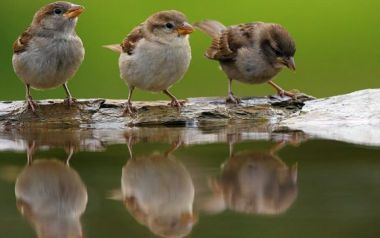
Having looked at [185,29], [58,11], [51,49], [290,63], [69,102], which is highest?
[58,11]

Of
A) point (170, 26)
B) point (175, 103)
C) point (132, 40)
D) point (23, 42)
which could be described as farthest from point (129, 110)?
point (23, 42)

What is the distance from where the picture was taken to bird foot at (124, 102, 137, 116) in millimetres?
6434

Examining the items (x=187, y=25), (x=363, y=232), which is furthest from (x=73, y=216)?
(x=187, y=25)

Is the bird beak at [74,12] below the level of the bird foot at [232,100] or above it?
above

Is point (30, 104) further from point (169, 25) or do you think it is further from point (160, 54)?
point (169, 25)

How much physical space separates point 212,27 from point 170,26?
2.03m

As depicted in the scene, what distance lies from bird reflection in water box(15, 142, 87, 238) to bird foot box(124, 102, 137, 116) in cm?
170

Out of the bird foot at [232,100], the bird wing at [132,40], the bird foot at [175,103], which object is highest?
the bird wing at [132,40]

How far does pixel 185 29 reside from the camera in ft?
20.9

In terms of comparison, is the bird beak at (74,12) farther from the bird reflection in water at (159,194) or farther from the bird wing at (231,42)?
the bird reflection in water at (159,194)

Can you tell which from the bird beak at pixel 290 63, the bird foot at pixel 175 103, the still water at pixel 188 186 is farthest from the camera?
the bird beak at pixel 290 63

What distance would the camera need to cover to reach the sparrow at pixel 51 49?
6.38 meters

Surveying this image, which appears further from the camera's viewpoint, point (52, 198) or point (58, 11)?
point (58, 11)

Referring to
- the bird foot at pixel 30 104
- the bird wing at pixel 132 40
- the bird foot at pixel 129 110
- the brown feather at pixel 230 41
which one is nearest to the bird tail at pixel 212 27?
the brown feather at pixel 230 41
